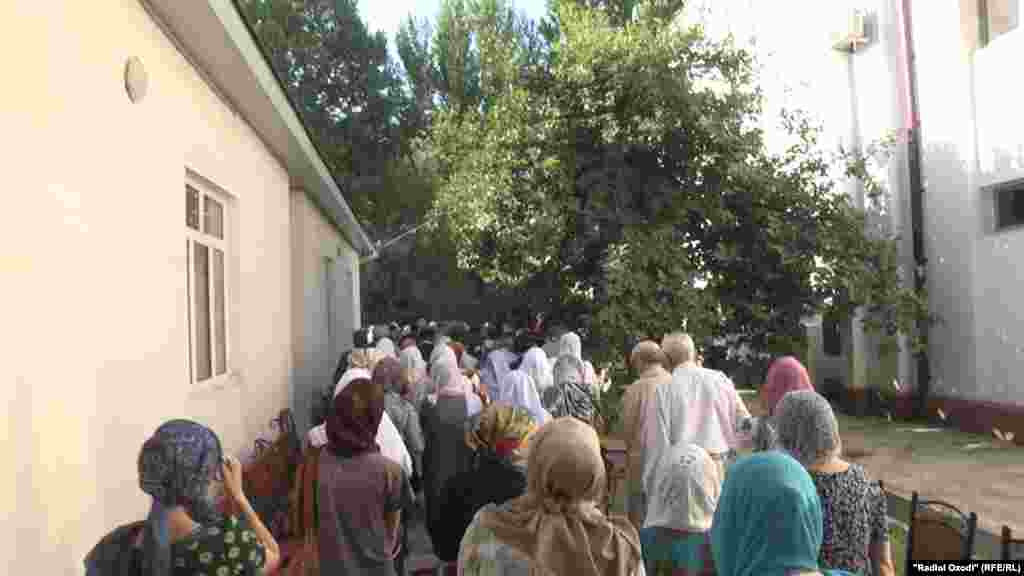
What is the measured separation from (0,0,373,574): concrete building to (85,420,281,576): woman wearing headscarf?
64 centimetres

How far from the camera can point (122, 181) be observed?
14.1 ft

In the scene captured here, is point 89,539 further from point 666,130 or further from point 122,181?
point 666,130

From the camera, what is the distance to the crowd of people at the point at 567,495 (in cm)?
249

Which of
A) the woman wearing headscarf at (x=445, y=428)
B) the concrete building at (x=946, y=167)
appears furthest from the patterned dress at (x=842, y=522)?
the concrete building at (x=946, y=167)

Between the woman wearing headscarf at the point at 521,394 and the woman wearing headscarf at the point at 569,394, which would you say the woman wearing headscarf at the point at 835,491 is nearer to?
the woman wearing headscarf at the point at 521,394

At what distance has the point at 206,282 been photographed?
6488mm

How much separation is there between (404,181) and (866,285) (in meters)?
24.0

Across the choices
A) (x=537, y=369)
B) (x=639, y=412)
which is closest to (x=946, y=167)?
(x=537, y=369)

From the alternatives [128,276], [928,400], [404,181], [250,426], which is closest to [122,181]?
[128,276]

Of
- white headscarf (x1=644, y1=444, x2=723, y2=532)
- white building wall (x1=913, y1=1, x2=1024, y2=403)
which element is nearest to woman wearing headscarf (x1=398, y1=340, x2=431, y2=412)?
white headscarf (x1=644, y1=444, x2=723, y2=532)

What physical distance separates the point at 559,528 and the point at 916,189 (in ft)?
45.1

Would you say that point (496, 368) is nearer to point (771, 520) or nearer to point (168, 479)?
point (771, 520)

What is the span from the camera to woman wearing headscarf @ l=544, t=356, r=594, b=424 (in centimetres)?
759

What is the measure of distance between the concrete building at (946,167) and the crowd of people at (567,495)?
8.36 meters
